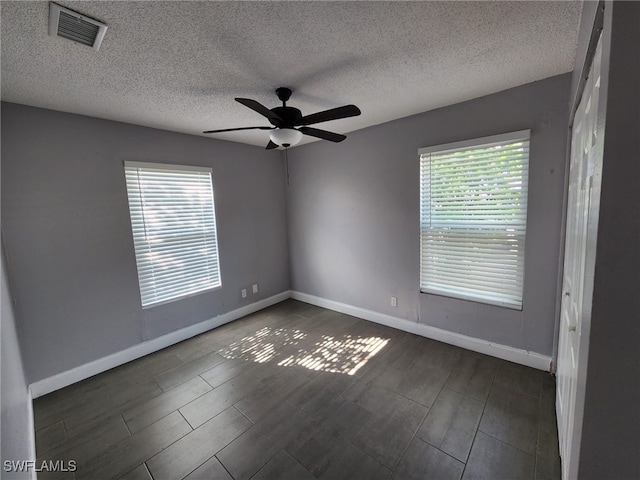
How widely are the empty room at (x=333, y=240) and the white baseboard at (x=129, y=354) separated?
0.02 m

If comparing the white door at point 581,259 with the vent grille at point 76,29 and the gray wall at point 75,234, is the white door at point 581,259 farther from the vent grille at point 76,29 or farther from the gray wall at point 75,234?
the gray wall at point 75,234

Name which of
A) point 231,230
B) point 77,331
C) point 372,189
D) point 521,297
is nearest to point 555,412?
point 521,297

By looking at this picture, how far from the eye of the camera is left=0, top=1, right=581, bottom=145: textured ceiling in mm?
1270

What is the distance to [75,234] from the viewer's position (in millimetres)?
2357

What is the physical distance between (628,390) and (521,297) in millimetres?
1946

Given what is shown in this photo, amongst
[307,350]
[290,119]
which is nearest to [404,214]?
[290,119]

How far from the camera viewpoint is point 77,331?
94.5 inches

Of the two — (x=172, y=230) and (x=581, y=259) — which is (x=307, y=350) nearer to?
(x=172, y=230)

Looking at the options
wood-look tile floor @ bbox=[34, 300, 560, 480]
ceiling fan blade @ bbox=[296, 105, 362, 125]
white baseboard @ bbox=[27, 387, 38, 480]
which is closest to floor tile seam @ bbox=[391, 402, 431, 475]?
wood-look tile floor @ bbox=[34, 300, 560, 480]

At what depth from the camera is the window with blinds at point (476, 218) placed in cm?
227

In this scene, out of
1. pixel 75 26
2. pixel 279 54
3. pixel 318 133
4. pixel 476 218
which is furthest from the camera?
pixel 476 218

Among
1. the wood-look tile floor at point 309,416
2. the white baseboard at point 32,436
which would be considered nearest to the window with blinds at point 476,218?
the wood-look tile floor at point 309,416

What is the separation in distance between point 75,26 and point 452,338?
143 inches

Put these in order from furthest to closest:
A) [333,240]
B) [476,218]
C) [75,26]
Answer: [333,240] < [476,218] < [75,26]
